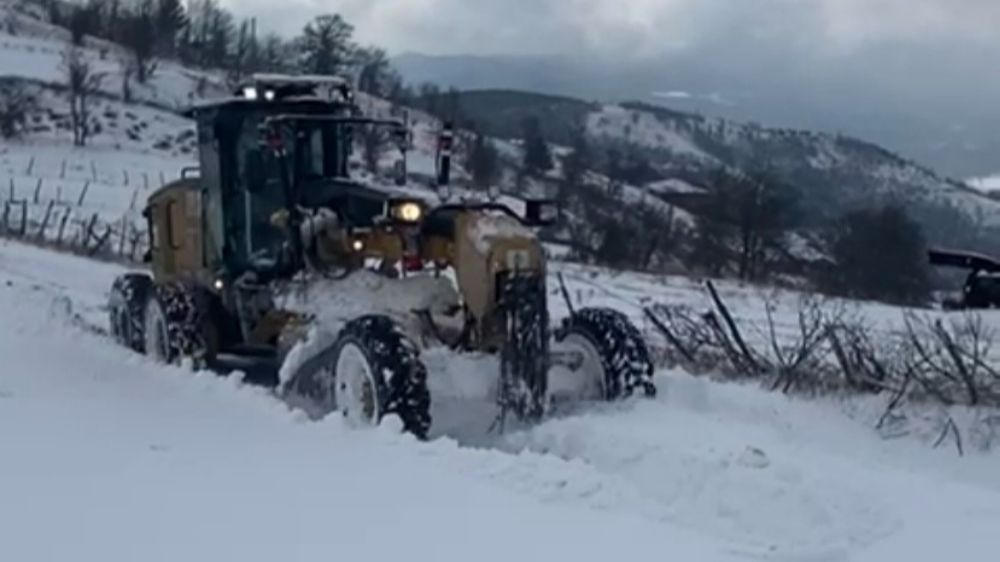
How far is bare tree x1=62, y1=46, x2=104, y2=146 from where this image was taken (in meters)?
68.3

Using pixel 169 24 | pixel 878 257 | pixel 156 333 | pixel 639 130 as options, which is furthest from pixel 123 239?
pixel 639 130

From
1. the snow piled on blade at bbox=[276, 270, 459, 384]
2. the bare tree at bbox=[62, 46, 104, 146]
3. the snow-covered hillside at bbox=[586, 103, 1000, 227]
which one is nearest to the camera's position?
the snow piled on blade at bbox=[276, 270, 459, 384]

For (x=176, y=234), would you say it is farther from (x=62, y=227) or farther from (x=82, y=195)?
(x=82, y=195)

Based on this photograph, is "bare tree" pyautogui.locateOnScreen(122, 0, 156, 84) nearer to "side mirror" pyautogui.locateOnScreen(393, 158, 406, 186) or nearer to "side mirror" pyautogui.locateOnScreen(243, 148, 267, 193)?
"side mirror" pyautogui.locateOnScreen(243, 148, 267, 193)

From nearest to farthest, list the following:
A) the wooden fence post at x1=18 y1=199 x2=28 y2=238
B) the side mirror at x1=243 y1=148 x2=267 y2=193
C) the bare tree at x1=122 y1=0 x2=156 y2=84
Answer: the side mirror at x1=243 y1=148 x2=267 y2=193 → the wooden fence post at x1=18 y1=199 x2=28 y2=238 → the bare tree at x1=122 y1=0 x2=156 y2=84

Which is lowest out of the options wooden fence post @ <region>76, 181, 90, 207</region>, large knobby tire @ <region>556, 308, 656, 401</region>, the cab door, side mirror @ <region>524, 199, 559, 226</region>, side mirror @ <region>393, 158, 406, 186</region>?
wooden fence post @ <region>76, 181, 90, 207</region>

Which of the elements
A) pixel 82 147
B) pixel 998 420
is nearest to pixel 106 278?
pixel 998 420

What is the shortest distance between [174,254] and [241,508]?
6.80 metres

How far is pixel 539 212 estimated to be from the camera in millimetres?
9992

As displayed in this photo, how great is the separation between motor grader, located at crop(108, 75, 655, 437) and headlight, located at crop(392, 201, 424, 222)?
0.01 metres

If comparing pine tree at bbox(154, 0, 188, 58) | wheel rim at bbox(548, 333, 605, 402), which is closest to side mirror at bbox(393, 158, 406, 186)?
wheel rim at bbox(548, 333, 605, 402)

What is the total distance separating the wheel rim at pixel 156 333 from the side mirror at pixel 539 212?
12.7 feet

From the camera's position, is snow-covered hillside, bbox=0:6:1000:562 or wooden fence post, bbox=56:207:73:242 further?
wooden fence post, bbox=56:207:73:242

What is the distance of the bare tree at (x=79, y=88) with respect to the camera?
6831 centimetres
